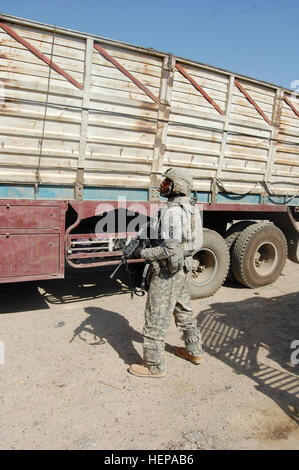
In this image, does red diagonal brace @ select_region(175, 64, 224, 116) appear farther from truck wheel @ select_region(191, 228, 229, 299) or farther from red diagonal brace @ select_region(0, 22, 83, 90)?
truck wheel @ select_region(191, 228, 229, 299)

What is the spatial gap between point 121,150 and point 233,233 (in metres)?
2.47

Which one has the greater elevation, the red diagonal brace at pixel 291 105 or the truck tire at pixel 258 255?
the red diagonal brace at pixel 291 105

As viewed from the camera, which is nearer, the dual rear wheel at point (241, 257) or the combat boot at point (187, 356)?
the combat boot at point (187, 356)

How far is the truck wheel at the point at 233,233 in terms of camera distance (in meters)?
5.93

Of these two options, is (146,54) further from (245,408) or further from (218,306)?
(245,408)

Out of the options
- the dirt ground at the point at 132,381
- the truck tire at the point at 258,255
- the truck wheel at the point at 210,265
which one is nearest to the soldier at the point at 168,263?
the dirt ground at the point at 132,381

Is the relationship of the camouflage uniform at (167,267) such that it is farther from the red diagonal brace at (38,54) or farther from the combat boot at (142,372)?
the red diagonal brace at (38,54)

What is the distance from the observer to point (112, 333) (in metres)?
4.03

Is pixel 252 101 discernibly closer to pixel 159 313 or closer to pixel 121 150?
pixel 121 150

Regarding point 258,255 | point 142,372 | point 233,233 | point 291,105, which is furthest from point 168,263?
point 291,105

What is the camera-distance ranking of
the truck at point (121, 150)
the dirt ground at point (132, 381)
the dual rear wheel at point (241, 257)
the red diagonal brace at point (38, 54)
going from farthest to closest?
the dual rear wheel at point (241, 257) < the truck at point (121, 150) < the red diagonal brace at point (38, 54) < the dirt ground at point (132, 381)

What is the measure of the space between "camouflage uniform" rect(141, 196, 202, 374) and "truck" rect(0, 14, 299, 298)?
153 cm

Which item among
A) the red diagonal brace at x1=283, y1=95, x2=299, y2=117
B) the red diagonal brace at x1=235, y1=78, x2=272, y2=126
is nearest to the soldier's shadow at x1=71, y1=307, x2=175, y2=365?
the red diagonal brace at x1=235, y1=78, x2=272, y2=126

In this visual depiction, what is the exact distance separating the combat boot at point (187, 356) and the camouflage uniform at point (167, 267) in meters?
0.38
